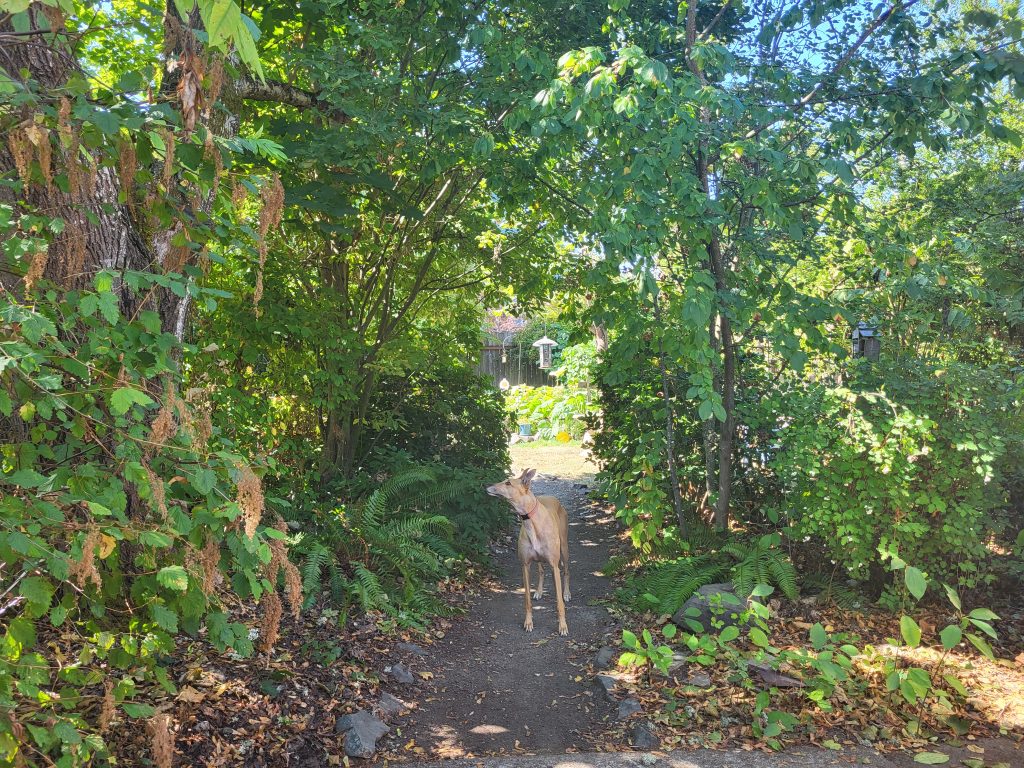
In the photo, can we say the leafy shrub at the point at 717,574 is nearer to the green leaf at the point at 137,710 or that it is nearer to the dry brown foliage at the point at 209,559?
the dry brown foliage at the point at 209,559

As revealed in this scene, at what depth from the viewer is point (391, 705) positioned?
5184 mm

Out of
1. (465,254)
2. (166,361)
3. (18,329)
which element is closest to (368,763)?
(166,361)

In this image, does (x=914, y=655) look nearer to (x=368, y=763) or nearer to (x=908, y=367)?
(x=908, y=367)

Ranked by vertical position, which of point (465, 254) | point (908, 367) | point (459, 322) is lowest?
point (908, 367)

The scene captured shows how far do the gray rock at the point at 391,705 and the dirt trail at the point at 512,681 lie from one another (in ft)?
0.29

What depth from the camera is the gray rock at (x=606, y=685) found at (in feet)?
17.5

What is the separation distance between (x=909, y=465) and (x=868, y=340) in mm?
2630

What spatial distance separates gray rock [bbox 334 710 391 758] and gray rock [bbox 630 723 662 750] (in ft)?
5.22

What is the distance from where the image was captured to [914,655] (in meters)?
5.57

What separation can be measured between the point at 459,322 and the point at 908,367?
567 centimetres

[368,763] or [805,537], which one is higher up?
[805,537]

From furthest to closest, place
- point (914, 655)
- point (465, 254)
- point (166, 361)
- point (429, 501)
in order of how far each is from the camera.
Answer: point (465, 254), point (429, 501), point (914, 655), point (166, 361)

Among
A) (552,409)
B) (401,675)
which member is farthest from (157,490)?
(552,409)

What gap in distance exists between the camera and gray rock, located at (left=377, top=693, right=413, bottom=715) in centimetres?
511
